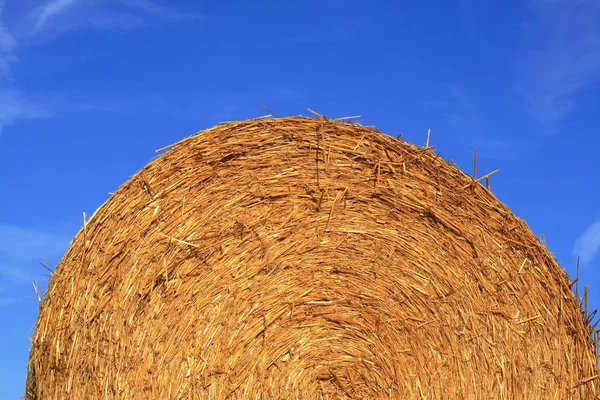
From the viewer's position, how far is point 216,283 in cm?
400

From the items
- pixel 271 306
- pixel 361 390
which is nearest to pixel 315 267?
pixel 271 306

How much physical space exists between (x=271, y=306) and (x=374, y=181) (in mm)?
825

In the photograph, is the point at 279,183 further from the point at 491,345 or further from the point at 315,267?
the point at 491,345

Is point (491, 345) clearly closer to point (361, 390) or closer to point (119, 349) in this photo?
point (361, 390)

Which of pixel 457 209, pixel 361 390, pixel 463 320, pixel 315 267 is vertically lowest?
pixel 361 390

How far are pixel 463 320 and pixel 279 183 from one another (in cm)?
115

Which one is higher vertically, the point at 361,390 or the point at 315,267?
the point at 315,267

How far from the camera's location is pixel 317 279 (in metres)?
4.07

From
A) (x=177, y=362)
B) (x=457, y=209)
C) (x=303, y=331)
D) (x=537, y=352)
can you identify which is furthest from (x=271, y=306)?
(x=537, y=352)

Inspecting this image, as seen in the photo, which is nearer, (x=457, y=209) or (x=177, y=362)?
(x=177, y=362)

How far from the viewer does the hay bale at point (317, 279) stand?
12.9 ft

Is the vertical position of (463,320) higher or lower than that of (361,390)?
higher

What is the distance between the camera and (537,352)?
13.4 ft

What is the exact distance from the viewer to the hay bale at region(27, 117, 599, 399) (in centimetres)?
393
